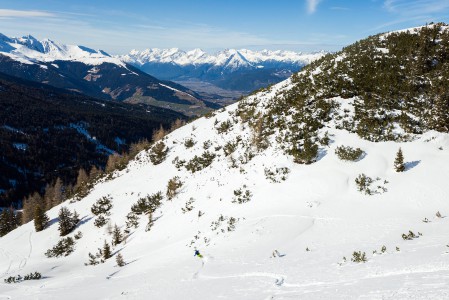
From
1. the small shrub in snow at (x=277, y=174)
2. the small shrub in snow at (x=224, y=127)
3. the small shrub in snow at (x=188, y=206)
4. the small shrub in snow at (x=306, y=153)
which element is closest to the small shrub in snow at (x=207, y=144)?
the small shrub in snow at (x=224, y=127)

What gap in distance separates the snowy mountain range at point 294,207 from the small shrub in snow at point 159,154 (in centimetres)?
50

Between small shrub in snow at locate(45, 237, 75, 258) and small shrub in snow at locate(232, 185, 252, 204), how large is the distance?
717 inches

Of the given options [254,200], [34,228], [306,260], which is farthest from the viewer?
[34,228]

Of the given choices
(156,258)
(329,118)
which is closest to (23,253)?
(156,258)

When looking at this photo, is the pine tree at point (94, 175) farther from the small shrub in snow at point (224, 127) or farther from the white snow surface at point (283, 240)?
the small shrub in snow at point (224, 127)

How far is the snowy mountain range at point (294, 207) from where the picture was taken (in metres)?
12.8

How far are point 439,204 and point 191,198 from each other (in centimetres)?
1925

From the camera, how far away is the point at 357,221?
17.8 meters

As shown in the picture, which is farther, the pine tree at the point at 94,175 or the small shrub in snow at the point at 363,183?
the pine tree at the point at 94,175

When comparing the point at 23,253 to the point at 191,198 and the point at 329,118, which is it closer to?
the point at 191,198

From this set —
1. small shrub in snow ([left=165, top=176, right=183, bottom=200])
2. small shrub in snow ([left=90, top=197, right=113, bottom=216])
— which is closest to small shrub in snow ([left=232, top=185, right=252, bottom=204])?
small shrub in snow ([left=165, top=176, right=183, bottom=200])

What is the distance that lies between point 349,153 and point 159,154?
27319 millimetres

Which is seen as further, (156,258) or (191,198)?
(191,198)

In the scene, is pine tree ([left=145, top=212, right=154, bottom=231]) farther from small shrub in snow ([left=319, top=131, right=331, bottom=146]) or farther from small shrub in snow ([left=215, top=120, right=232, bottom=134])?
small shrub in snow ([left=319, top=131, right=331, bottom=146])
